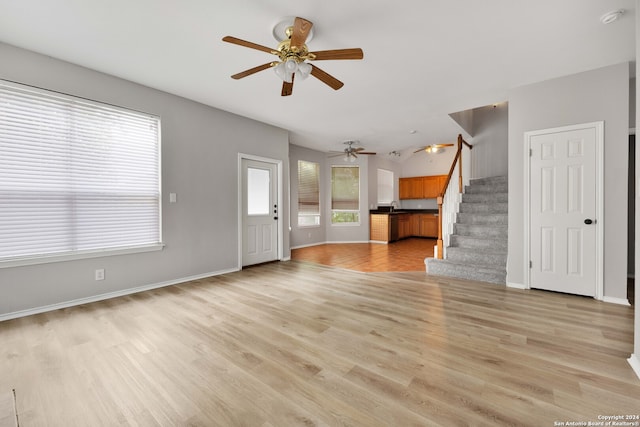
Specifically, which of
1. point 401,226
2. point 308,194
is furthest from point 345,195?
point 401,226

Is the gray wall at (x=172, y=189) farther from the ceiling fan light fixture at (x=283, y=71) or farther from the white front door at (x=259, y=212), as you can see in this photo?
the ceiling fan light fixture at (x=283, y=71)

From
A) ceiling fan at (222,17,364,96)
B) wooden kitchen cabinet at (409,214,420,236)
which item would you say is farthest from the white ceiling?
wooden kitchen cabinet at (409,214,420,236)

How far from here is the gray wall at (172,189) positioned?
2807mm

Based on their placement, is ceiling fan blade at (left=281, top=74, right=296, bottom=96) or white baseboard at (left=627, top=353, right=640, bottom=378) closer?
white baseboard at (left=627, top=353, right=640, bottom=378)

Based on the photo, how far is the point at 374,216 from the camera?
8125mm

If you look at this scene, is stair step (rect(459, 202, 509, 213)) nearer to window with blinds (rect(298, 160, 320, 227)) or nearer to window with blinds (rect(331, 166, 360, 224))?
window with blinds (rect(331, 166, 360, 224))

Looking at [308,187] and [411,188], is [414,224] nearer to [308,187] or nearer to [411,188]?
[411,188]

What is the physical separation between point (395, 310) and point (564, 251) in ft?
7.64

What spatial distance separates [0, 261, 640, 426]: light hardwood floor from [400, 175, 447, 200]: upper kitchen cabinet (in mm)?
5993

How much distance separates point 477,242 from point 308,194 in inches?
176

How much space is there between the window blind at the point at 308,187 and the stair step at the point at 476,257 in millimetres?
4098

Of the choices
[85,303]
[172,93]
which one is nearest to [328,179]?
[172,93]

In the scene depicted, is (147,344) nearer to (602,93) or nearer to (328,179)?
(602,93)

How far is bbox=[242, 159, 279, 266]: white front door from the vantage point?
497 centimetres
